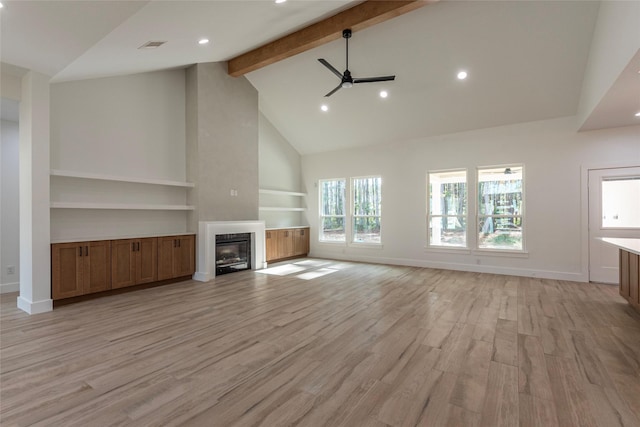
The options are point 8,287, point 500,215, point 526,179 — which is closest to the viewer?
point 8,287

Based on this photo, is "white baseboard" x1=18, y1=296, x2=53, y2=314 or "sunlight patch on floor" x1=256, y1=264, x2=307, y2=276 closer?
"white baseboard" x1=18, y1=296, x2=53, y2=314

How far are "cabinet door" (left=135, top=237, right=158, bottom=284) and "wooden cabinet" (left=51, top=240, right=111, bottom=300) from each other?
1.40 feet

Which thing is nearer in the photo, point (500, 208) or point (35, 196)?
point (35, 196)

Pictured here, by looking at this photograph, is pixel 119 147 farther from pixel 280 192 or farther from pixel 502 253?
pixel 502 253

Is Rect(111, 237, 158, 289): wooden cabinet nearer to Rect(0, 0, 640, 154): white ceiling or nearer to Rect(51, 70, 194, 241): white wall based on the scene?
Rect(51, 70, 194, 241): white wall

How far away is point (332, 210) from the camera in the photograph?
Result: 877 centimetres

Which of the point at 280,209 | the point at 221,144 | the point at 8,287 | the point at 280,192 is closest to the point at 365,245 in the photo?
the point at 280,209

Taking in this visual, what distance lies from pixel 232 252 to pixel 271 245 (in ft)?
4.33

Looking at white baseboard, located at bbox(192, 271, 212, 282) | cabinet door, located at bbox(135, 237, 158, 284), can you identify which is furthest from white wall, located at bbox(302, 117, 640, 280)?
cabinet door, located at bbox(135, 237, 158, 284)

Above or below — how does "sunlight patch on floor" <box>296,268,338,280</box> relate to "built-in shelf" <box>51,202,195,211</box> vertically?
below

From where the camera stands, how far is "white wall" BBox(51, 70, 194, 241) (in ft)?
15.0

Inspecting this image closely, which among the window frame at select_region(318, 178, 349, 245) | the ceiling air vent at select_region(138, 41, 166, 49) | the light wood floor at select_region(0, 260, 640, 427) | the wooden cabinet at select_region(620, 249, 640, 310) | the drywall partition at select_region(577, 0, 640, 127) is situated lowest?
the light wood floor at select_region(0, 260, 640, 427)

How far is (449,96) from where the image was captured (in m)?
5.97

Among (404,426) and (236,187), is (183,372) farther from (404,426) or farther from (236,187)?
(236,187)
